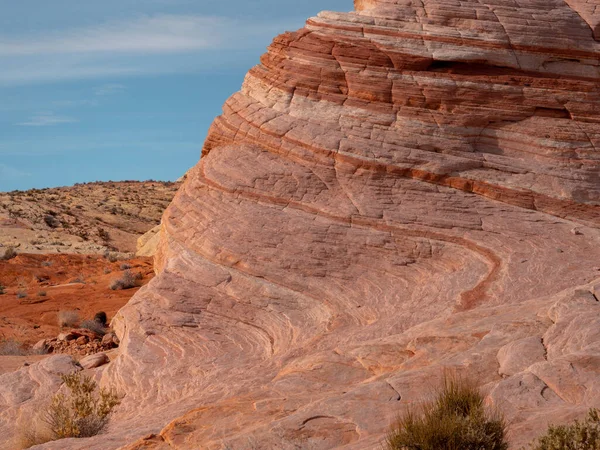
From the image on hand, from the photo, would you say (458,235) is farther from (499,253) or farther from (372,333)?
(372,333)

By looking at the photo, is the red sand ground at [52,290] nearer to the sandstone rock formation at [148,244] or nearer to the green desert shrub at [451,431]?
the sandstone rock formation at [148,244]

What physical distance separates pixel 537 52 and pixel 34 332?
42.1 feet

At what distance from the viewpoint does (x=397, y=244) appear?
49.1 feet

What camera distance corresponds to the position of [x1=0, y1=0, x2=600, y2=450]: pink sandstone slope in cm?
898

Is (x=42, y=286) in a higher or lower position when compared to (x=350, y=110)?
lower

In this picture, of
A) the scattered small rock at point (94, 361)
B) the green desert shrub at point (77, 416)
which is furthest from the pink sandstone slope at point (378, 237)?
the scattered small rock at point (94, 361)

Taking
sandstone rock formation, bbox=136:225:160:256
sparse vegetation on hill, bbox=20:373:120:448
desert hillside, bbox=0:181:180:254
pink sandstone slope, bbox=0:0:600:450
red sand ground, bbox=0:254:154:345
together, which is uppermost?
pink sandstone slope, bbox=0:0:600:450

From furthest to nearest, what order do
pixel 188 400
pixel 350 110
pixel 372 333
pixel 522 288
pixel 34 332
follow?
1. pixel 34 332
2. pixel 350 110
3. pixel 522 288
4. pixel 372 333
5. pixel 188 400

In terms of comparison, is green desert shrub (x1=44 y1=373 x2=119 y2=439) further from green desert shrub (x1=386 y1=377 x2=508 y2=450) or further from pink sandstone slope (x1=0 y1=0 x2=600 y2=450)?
green desert shrub (x1=386 y1=377 x2=508 y2=450)

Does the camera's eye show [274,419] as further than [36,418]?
No

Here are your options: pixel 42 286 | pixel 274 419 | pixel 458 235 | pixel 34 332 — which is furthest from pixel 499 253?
pixel 42 286

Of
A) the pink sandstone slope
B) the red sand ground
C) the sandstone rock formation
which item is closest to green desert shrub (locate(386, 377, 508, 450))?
the pink sandstone slope

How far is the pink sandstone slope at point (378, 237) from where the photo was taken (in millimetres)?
8977

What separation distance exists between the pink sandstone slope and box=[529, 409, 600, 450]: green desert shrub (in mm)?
1193
